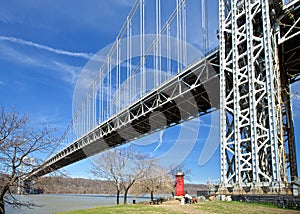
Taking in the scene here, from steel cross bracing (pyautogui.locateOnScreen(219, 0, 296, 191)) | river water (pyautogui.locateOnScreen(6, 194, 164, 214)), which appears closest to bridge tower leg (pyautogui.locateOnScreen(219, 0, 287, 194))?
steel cross bracing (pyautogui.locateOnScreen(219, 0, 296, 191))

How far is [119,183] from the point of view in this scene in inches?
1244

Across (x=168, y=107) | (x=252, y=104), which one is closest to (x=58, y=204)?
(x=168, y=107)

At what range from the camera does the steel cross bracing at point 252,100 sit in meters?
14.2

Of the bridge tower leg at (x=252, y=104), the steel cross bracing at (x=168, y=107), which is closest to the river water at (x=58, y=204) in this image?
the steel cross bracing at (x=168, y=107)

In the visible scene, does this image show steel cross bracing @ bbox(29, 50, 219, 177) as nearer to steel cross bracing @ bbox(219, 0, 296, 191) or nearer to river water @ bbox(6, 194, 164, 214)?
steel cross bracing @ bbox(219, 0, 296, 191)

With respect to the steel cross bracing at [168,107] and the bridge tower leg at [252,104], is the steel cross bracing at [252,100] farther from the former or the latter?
the steel cross bracing at [168,107]

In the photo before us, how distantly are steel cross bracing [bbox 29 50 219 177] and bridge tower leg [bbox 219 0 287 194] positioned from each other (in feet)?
12.6

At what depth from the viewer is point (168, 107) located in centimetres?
2756

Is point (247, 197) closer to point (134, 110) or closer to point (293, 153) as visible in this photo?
point (293, 153)

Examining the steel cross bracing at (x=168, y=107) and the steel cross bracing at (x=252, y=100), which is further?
the steel cross bracing at (x=168, y=107)

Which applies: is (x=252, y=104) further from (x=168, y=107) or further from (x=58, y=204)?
(x=58, y=204)

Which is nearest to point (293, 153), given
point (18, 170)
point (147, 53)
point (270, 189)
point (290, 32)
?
point (270, 189)

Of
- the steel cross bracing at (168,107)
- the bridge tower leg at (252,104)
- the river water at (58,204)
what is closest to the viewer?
the bridge tower leg at (252,104)

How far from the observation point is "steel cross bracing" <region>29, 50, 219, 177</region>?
22.0 m
